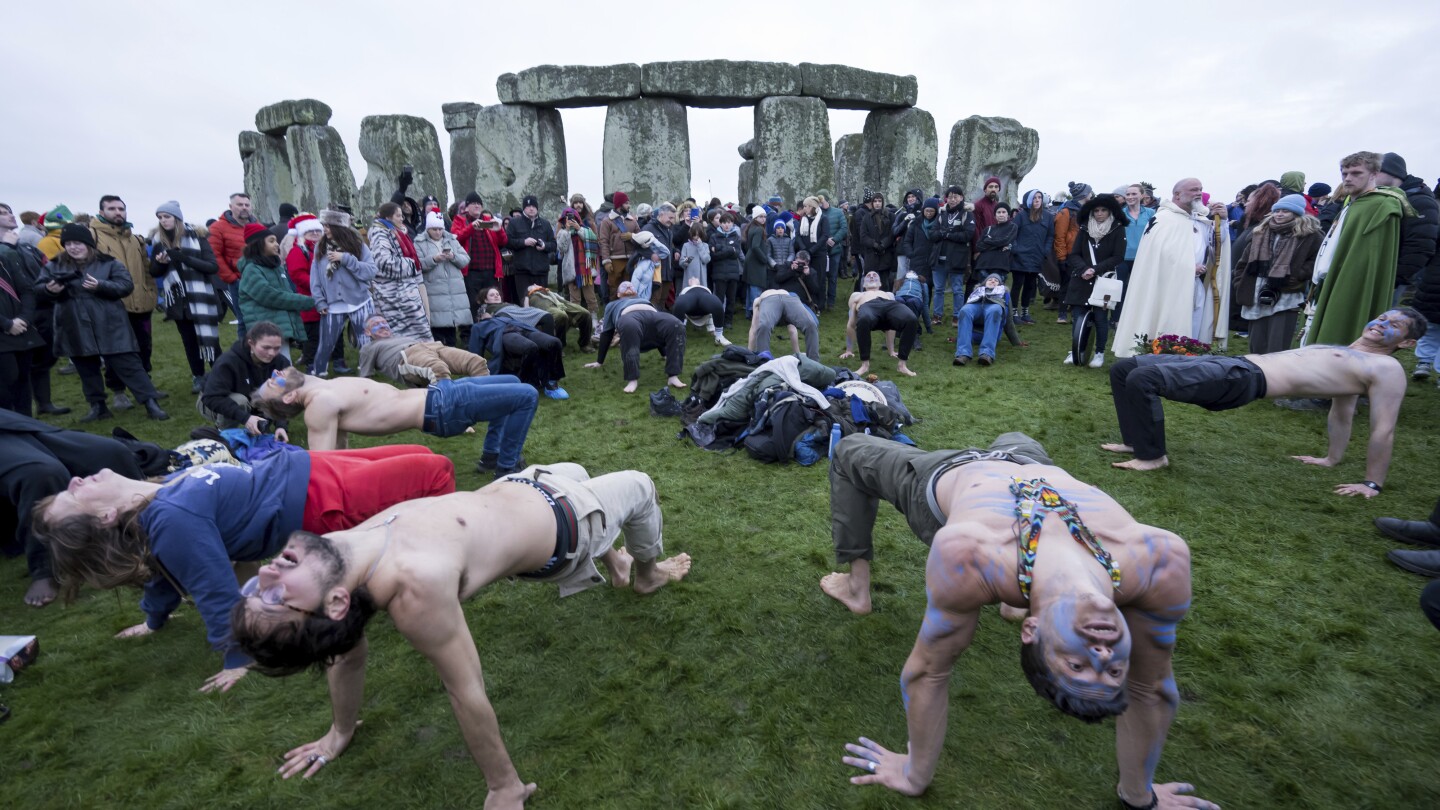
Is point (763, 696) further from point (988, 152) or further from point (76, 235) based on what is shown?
point (988, 152)

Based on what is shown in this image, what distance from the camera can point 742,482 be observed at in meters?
4.60

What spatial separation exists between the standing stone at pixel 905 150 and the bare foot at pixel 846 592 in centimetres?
1309

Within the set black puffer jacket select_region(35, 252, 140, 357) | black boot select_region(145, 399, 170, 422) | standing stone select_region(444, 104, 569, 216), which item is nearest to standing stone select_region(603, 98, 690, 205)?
standing stone select_region(444, 104, 569, 216)

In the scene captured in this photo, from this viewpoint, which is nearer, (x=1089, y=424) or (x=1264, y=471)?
(x=1264, y=471)

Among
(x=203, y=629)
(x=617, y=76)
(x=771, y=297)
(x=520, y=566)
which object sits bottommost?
(x=203, y=629)

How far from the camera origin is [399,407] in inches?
158

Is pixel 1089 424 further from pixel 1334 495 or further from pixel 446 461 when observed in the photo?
pixel 446 461

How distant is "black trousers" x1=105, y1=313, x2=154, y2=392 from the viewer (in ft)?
20.9

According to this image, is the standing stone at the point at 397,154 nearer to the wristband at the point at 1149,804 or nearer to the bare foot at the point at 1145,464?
the bare foot at the point at 1145,464

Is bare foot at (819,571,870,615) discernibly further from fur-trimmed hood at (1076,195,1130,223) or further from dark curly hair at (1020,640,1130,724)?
fur-trimmed hood at (1076,195,1130,223)

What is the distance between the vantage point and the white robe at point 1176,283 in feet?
22.6

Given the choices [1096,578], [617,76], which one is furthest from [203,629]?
[617,76]

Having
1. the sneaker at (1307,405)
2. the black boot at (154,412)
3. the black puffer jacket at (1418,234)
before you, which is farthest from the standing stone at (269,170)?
the black puffer jacket at (1418,234)

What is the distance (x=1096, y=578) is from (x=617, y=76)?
46.6 ft
